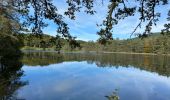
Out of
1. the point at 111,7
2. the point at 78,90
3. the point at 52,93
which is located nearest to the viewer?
the point at 111,7

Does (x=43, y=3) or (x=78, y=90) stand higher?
(x=43, y=3)

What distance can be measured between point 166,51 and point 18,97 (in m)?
123

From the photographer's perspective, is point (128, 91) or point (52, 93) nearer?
point (52, 93)

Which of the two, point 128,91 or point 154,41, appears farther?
point 154,41

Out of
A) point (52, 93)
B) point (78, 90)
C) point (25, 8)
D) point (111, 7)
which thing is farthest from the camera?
point (78, 90)

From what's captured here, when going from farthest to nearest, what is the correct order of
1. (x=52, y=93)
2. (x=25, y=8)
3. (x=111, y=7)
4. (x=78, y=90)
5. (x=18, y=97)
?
(x=78, y=90)
(x=52, y=93)
(x=18, y=97)
(x=25, y=8)
(x=111, y=7)

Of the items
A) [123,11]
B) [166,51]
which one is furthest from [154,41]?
[123,11]

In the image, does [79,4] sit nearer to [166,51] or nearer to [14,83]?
[14,83]

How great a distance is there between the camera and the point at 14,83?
29.4 metres

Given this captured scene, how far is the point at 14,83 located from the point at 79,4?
24.8 m

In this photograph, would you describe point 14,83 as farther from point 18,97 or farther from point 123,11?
point 123,11

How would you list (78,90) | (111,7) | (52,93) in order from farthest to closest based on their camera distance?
1. (78,90)
2. (52,93)
3. (111,7)

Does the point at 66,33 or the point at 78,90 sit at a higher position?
the point at 66,33

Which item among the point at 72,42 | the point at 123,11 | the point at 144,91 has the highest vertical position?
the point at 123,11
